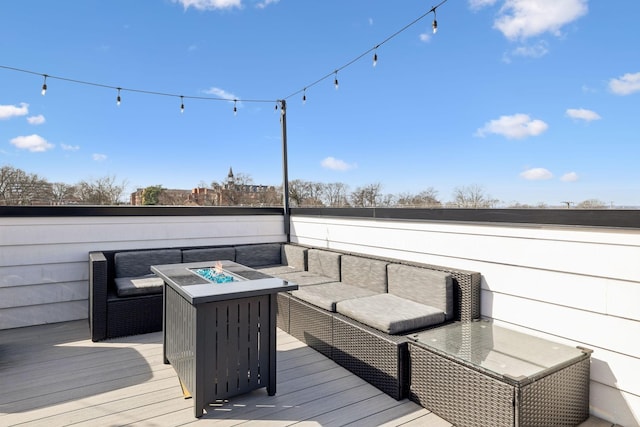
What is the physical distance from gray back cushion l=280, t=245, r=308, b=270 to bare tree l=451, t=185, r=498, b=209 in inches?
79.8

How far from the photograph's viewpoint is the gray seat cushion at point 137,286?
3260 millimetres

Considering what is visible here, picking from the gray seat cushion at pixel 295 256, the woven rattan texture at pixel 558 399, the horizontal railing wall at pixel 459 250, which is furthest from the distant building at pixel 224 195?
the woven rattan texture at pixel 558 399

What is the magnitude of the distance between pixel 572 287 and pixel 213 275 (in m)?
2.38

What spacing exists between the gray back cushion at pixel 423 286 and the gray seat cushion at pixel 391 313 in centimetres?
6

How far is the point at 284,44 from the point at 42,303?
Result: 18.9 feet

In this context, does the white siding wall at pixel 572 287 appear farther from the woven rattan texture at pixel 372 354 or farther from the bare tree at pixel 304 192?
the bare tree at pixel 304 192

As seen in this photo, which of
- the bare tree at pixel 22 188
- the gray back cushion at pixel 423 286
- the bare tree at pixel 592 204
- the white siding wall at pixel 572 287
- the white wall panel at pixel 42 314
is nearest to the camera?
the white siding wall at pixel 572 287

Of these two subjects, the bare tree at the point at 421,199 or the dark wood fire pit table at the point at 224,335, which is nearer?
the dark wood fire pit table at the point at 224,335

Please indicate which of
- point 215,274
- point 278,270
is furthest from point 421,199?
point 215,274

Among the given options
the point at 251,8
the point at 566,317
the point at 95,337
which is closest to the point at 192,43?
the point at 251,8

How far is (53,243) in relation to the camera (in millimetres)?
3627

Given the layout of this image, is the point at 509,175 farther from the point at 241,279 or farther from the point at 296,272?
the point at 241,279

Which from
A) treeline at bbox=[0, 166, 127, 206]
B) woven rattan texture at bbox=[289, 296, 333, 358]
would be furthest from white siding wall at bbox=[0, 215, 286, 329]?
woven rattan texture at bbox=[289, 296, 333, 358]

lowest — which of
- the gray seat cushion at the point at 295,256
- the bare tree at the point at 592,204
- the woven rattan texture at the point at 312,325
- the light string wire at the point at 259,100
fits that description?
the woven rattan texture at the point at 312,325
